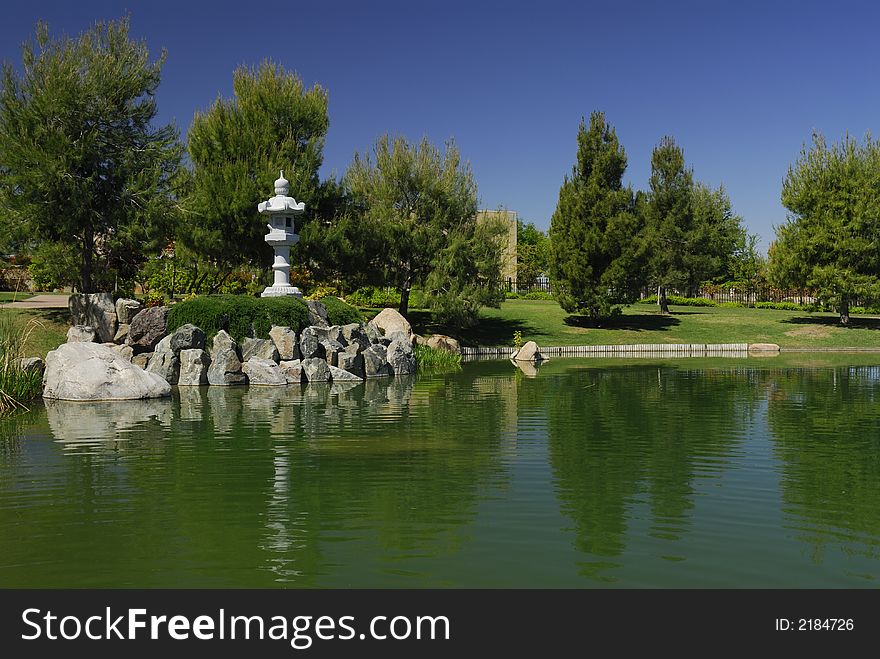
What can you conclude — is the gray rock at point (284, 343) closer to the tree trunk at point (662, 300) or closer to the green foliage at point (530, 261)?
the tree trunk at point (662, 300)

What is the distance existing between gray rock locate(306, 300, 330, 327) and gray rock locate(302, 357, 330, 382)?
282 centimetres

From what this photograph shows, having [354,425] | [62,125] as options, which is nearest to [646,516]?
[354,425]

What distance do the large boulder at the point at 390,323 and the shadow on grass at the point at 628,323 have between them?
13.7m

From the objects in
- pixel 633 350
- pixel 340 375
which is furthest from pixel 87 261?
pixel 633 350

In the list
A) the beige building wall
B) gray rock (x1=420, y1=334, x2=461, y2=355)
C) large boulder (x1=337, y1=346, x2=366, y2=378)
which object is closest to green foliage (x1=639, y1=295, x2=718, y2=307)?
the beige building wall

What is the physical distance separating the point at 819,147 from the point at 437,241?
71.9ft

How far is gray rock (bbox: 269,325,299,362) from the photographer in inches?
895

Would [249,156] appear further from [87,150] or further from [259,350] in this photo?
[259,350]

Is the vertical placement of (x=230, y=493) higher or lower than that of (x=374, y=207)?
lower

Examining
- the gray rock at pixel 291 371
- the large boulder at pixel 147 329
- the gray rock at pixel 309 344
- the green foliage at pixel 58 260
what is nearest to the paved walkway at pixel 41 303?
the green foliage at pixel 58 260

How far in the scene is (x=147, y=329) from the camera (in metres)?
23.1

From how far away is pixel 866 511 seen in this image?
7867 mm
